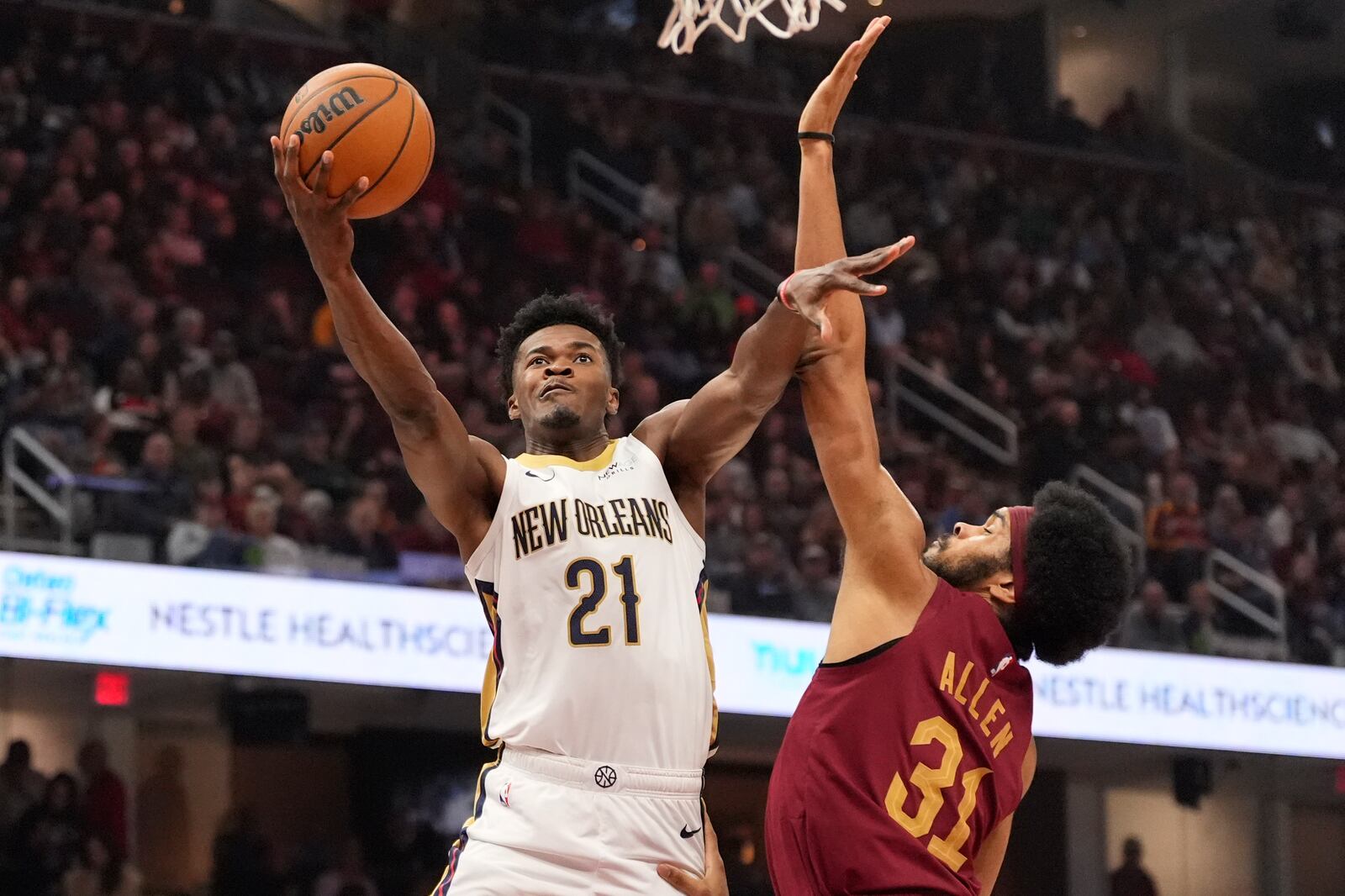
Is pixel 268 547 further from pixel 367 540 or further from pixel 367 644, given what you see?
pixel 367 644

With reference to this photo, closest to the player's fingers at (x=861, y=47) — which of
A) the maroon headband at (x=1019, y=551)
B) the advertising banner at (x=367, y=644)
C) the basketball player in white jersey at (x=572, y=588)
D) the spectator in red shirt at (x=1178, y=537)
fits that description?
the basketball player in white jersey at (x=572, y=588)

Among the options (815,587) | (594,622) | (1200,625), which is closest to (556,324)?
(594,622)

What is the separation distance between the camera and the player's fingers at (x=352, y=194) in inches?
138

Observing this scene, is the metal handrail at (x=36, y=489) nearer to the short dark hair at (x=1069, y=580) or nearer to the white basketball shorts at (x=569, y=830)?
the white basketball shorts at (x=569, y=830)

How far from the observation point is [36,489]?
920 centimetres

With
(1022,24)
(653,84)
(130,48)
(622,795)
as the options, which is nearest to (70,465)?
(130,48)

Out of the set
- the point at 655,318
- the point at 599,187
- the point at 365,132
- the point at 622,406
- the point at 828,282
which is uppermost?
the point at 599,187

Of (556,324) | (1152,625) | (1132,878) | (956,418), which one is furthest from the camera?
(956,418)

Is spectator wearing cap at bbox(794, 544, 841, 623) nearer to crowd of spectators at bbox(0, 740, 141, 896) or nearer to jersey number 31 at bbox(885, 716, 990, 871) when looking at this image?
crowd of spectators at bbox(0, 740, 141, 896)

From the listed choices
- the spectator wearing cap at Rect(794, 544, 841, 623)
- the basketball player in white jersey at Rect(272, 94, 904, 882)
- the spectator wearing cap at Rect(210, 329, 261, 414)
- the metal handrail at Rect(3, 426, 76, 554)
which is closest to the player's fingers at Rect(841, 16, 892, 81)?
the basketball player in white jersey at Rect(272, 94, 904, 882)

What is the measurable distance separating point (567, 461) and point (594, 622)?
0.40 meters

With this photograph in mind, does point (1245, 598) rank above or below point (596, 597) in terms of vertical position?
above

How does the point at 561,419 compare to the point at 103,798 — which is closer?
the point at 561,419

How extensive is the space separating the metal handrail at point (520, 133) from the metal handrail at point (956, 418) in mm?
3609
